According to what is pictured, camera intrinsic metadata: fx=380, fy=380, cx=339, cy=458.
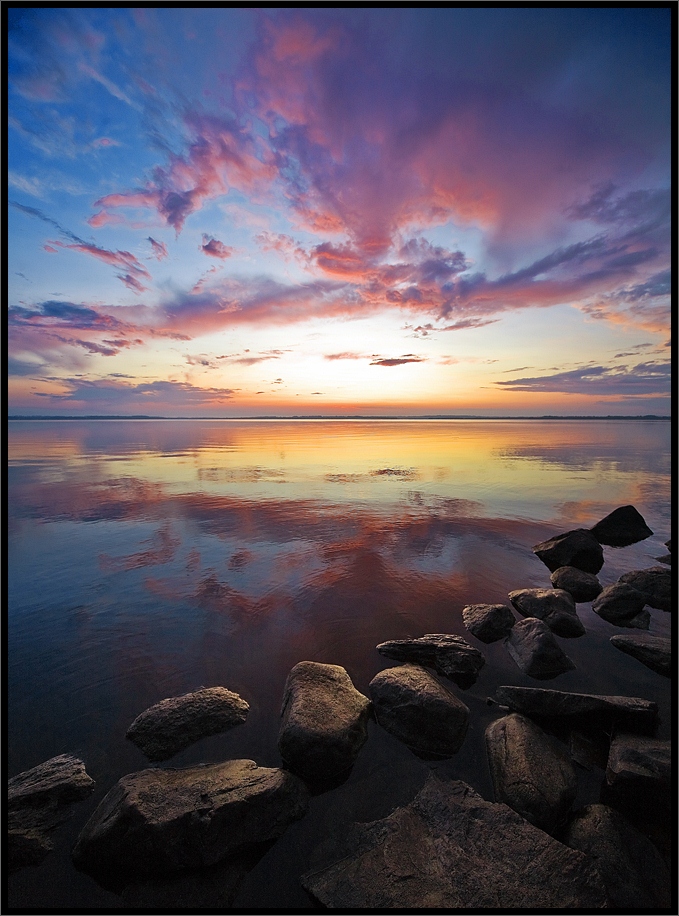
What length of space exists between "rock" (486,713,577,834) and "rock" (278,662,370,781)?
5.73 feet

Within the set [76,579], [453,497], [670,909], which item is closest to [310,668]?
[670,909]

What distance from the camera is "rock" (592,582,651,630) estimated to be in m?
8.12

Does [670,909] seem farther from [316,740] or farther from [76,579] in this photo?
[76,579]

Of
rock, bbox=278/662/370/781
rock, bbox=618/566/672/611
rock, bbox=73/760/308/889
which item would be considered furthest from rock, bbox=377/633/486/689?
rock, bbox=618/566/672/611

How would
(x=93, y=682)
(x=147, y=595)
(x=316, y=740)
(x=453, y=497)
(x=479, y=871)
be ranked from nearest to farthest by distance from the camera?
(x=479, y=871)
(x=316, y=740)
(x=93, y=682)
(x=147, y=595)
(x=453, y=497)

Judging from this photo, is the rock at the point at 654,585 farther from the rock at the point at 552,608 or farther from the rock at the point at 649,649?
the rock at the point at 552,608

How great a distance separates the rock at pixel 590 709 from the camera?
511cm

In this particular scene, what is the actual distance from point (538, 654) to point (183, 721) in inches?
229

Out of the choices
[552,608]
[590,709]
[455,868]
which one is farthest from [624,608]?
[455,868]

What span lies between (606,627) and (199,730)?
8063 millimetres

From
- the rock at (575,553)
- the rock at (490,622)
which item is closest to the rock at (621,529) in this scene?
the rock at (575,553)

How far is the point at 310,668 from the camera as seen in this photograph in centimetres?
607

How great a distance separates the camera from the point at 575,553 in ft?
35.8

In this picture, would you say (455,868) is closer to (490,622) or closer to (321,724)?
(321,724)
